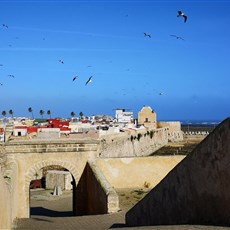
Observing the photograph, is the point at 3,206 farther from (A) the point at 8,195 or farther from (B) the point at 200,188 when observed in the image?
(B) the point at 200,188

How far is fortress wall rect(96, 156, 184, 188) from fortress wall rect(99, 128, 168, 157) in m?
10.7

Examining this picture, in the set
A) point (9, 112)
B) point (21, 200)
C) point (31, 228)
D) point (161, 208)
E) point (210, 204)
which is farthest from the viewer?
point (9, 112)

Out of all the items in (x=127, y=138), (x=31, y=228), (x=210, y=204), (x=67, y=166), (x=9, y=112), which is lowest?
(x=31, y=228)

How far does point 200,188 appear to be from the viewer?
17.2 feet

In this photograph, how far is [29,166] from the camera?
14273mm

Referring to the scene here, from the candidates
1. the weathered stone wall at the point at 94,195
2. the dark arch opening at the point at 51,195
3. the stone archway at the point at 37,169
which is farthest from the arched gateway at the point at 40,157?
the dark arch opening at the point at 51,195

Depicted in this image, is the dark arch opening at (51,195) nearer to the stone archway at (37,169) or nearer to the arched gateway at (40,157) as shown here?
the stone archway at (37,169)

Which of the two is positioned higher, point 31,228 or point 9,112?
point 9,112

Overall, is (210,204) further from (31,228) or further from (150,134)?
(150,134)

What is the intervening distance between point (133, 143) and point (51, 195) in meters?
26.3

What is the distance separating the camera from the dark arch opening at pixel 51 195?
1694 centimetres

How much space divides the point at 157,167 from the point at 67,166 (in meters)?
3.15

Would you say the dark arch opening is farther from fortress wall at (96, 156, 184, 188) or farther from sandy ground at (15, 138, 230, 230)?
fortress wall at (96, 156, 184, 188)

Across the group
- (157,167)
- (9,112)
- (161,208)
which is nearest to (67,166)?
(157,167)
